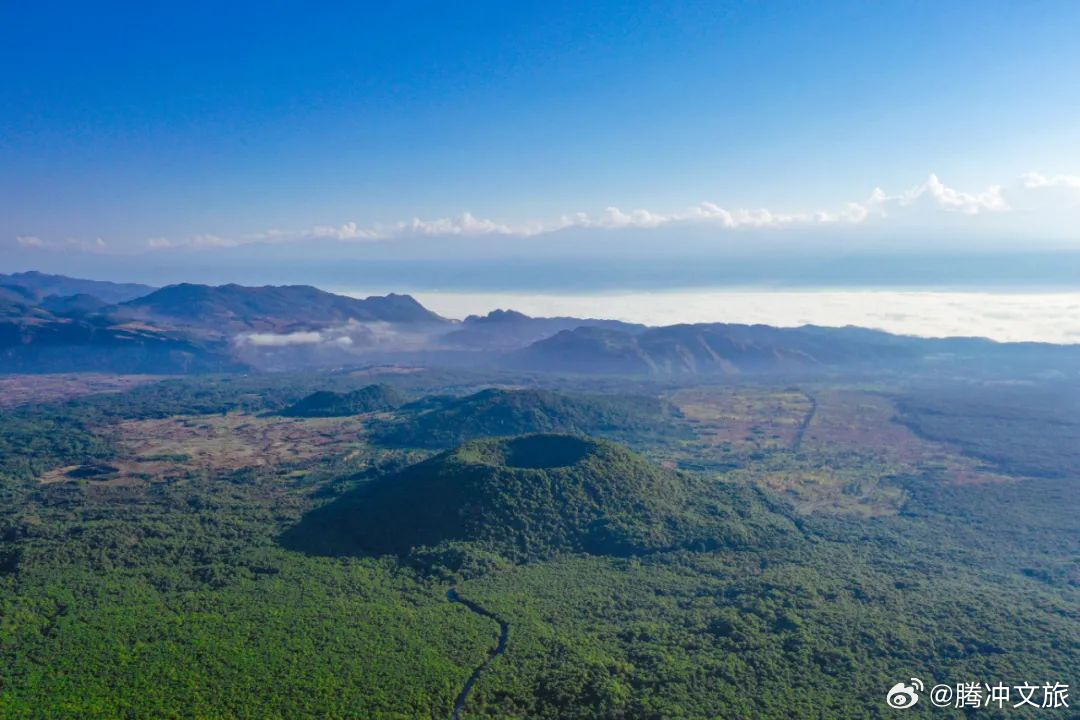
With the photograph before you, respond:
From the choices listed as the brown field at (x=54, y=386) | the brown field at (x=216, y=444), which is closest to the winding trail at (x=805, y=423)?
the brown field at (x=216, y=444)

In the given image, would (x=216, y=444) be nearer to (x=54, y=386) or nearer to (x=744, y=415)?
(x=744, y=415)

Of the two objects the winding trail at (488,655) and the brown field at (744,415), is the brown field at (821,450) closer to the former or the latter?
the brown field at (744,415)

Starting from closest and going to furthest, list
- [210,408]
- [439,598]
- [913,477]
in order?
[439,598] → [913,477] → [210,408]

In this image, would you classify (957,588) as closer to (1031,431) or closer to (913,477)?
(913,477)

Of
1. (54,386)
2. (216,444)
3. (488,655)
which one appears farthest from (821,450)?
(54,386)

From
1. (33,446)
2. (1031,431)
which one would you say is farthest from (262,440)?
(1031,431)

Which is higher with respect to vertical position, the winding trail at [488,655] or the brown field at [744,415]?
the brown field at [744,415]
